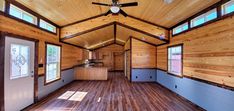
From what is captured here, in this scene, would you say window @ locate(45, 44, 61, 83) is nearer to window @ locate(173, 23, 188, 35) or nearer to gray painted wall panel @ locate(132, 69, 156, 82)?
gray painted wall panel @ locate(132, 69, 156, 82)

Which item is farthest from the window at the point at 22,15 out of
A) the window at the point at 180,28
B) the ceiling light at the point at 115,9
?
the window at the point at 180,28

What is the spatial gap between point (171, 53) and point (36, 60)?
5236 millimetres

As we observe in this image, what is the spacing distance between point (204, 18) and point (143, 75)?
509 cm

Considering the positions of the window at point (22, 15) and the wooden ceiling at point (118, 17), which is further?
the wooden ceiling at point (118, 17)

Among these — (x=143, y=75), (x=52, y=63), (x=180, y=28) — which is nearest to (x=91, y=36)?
(x=52, y=63)

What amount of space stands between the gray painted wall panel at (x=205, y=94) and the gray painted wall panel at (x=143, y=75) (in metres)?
2.55

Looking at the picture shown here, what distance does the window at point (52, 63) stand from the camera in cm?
565

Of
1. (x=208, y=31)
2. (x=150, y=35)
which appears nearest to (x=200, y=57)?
(x=208, y=31)

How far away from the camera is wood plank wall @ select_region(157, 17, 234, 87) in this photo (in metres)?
3.12

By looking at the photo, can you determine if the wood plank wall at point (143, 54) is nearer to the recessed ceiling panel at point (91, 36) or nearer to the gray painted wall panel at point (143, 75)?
the gray painted wall panel at point (143, 75)

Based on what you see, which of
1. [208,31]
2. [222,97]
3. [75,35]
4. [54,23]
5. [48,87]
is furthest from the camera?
[75,35]

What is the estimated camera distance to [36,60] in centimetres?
459

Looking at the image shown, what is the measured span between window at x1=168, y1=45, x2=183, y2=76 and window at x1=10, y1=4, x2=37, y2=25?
4.98 m

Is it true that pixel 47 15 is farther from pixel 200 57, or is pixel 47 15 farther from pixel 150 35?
pixel 200 57
